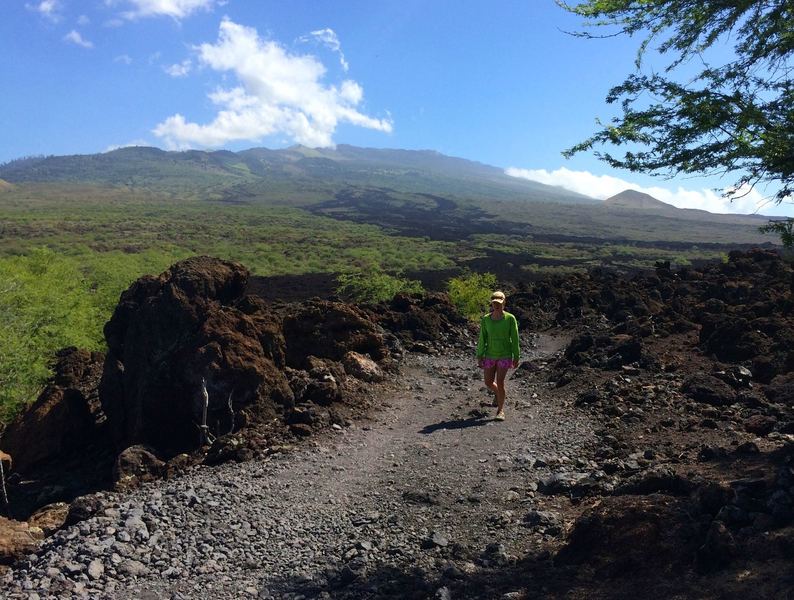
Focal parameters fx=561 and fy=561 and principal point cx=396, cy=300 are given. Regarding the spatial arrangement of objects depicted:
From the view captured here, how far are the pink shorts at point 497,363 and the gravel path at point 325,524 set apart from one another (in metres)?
0.90

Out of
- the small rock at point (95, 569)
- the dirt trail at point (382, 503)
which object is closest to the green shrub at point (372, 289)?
the dirt trail at point (382, 503)

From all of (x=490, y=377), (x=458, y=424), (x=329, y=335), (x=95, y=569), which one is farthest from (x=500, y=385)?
(x=95, y=569)

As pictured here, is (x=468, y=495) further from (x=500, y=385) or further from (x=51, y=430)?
(x=51, y=430)

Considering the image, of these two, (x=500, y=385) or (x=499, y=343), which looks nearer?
(x=499, y=343)

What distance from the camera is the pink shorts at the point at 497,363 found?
26.9 ft

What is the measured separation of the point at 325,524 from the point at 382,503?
25.0 inches

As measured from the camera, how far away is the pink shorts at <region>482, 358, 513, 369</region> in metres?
8.21

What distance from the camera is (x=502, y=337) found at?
817 centimetres

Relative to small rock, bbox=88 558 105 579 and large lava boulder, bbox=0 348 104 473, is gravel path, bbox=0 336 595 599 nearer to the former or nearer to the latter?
small rock, bbox=88 558 105 579

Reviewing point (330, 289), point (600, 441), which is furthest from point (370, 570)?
point (330, 289)

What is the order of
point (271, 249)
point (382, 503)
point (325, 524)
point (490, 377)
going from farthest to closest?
1. point (271, 249)
2. point (490, 377)
3. point (382, 503)
4. point (325, 524)

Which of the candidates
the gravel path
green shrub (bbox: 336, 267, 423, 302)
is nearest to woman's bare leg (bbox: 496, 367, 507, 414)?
the gravel path

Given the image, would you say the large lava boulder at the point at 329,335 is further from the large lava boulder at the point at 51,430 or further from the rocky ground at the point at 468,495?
the large lava boulder at the point at 51,430

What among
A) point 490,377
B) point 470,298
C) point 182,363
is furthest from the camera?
point 470,298
